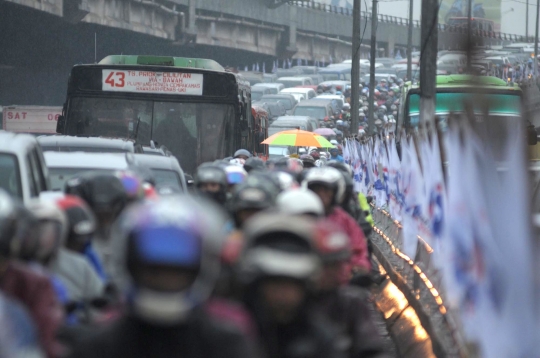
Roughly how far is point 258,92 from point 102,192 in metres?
52.0

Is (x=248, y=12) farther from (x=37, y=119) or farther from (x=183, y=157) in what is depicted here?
(x=183, y=157)

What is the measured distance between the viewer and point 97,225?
19.3 feet

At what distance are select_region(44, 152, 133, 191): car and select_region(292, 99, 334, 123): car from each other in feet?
133

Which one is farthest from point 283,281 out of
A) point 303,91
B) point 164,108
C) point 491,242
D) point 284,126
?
point 303,91

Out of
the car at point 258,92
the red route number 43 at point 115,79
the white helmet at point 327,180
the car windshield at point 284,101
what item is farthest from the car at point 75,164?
the car at point 258,92

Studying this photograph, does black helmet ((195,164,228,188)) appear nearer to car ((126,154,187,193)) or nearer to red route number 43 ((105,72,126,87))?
car ((126,154,187,193))

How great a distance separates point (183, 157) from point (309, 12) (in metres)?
65.3

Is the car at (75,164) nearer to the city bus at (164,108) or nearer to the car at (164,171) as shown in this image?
the car at (164,171)

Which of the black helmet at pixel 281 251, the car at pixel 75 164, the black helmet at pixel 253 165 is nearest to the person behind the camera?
the black helmet at pixel 281 251

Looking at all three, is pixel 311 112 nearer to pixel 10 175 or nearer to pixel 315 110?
pixel 315 110

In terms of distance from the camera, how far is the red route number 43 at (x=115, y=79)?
1661cm

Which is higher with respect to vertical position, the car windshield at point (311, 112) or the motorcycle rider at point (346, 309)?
the motorcycle rider at point (346, 309)

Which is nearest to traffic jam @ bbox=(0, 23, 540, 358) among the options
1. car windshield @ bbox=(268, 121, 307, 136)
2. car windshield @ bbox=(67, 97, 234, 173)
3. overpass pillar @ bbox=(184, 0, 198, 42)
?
car windshield @ bbox=(67, 97, 234, 173)

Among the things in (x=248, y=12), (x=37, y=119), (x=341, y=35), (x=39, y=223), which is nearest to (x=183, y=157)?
(x=39, y=223)
